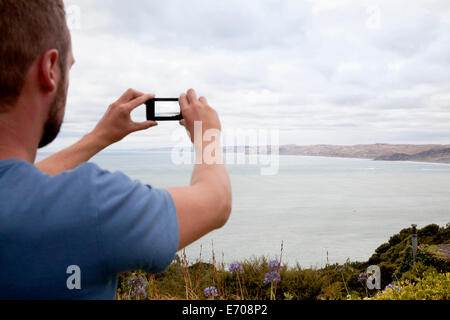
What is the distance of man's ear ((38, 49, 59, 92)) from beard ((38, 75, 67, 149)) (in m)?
0.04

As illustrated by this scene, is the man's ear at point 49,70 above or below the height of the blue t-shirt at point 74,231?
above

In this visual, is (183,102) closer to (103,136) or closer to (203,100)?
(203,100)

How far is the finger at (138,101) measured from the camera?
1.24m

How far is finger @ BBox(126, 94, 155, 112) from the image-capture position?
124cm

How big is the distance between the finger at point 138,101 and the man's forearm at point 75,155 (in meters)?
0.18

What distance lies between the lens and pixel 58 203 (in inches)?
31.0

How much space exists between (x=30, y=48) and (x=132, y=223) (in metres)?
0.45

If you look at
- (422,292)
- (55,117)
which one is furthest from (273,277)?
(55,117)

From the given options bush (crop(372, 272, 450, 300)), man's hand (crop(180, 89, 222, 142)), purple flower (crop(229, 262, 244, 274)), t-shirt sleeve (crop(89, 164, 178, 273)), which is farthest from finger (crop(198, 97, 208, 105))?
purple flower (crop(229, 262, 244, 274))

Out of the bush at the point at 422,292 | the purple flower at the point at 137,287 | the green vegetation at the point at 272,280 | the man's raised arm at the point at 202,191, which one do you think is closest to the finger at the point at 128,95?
the man's raised arm at the point at 202,191

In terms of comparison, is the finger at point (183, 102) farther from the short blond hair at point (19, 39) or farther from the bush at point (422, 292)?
the bush at point (422, 292)

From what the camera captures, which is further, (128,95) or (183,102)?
(128,95)
